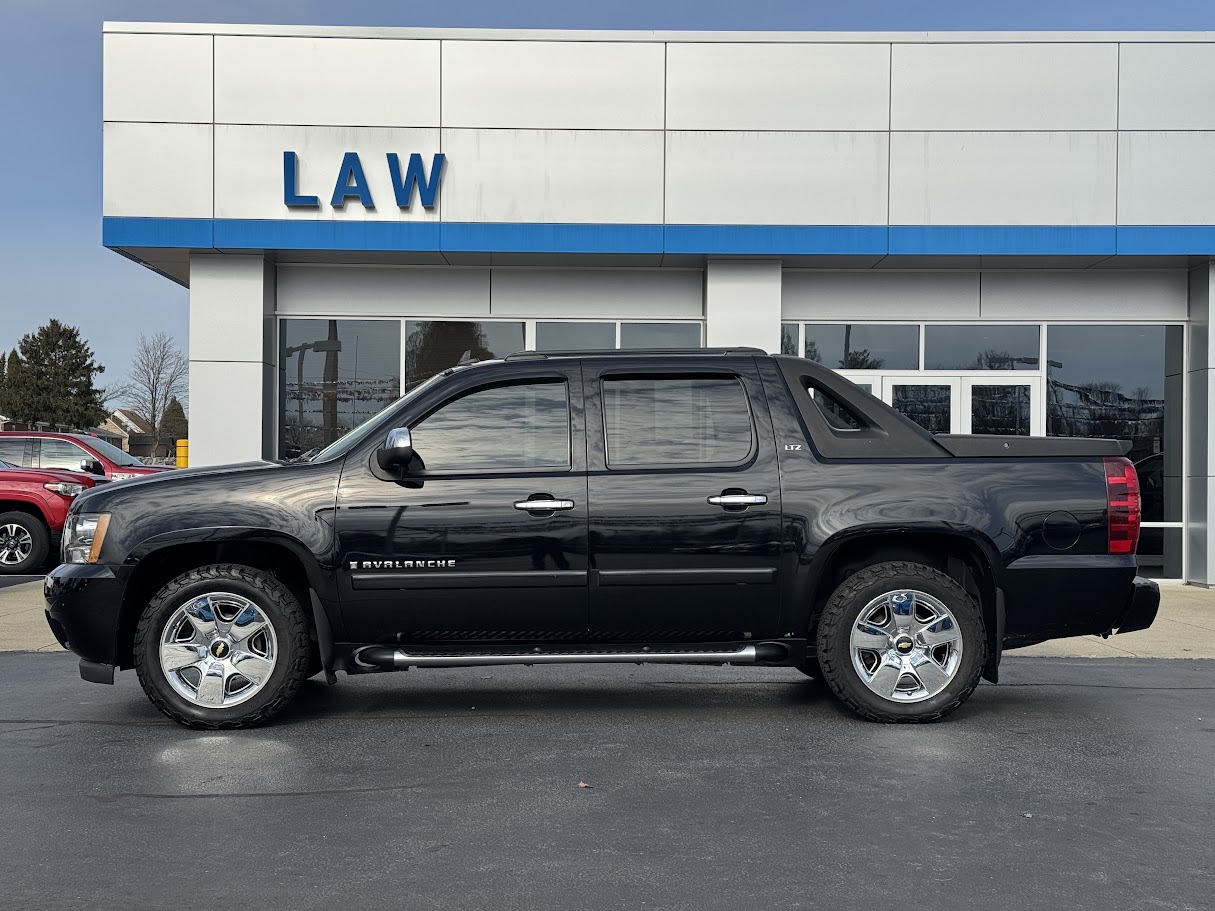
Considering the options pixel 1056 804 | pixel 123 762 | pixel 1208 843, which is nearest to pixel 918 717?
pixel 1056 804

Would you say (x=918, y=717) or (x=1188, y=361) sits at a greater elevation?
(x=1188, y=361)

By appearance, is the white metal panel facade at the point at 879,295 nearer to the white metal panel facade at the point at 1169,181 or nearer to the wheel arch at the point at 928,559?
the white metal panel facade at the point at 1169,181

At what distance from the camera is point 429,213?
13.7 m

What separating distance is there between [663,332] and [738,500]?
8627 mm

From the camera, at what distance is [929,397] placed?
47.1 feet

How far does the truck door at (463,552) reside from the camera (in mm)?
5980

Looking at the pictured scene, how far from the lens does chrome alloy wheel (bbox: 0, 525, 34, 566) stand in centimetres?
1545

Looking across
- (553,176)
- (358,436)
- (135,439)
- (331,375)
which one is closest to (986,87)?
(553,176)

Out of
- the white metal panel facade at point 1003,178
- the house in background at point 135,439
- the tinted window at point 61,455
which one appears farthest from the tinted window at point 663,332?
the house in background at point 135,439

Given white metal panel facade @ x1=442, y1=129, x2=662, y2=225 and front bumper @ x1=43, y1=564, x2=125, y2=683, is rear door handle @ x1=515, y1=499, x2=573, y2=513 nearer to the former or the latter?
front bumper @ x1=43, y1=564, x2=125, y2=683

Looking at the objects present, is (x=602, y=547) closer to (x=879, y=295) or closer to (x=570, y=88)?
(x=570, y=88)

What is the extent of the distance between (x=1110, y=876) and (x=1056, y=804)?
852mm

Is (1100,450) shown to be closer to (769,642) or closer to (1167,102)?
(769,642)

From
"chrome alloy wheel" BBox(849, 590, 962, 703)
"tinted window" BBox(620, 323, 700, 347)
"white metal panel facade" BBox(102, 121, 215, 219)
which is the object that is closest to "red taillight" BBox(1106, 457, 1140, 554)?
"chrome alloy wheel" BBox(849, 590, 962, 703)
